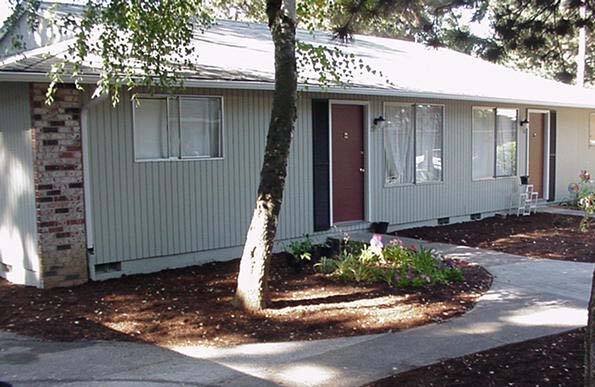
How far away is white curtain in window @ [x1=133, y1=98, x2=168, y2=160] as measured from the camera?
8.48 m

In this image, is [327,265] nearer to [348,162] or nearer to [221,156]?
[221,156]

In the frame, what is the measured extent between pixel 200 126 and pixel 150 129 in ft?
2.64

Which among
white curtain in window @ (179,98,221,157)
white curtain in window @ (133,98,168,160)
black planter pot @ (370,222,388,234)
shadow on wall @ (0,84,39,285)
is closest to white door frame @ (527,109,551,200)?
black planter pot @ (370,222,388,234)

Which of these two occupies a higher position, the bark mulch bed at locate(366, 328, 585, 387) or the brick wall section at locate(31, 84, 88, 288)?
the brick wall section at locate(31, 84, 88, 288)

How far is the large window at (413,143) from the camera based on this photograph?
11852 mm

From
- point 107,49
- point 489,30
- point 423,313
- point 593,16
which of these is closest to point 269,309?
point 423,313

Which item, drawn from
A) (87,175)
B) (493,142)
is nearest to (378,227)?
(493,142)

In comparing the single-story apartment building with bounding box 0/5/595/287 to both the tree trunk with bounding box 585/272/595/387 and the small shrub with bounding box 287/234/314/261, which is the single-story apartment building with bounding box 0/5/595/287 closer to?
the small shrub with bounding box 287/234/314/261

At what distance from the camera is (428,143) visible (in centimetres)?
1258

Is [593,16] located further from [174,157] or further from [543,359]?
[174,157]

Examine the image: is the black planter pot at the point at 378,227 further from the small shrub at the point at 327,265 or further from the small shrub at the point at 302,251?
the small shrub at the point at 327,265

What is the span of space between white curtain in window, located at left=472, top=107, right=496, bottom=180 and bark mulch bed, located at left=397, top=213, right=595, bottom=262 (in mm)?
1108

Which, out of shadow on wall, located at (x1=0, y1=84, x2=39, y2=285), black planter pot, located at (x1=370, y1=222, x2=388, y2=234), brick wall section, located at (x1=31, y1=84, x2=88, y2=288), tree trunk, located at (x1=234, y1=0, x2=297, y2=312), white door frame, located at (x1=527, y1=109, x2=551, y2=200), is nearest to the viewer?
tree trunk, located at (x1=234, y1=0, x2=297, y2=312)

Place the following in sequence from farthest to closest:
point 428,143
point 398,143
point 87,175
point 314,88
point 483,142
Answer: point 483,142 < point 428,143 < point 398,143 < point 314,88 < point 87,175
